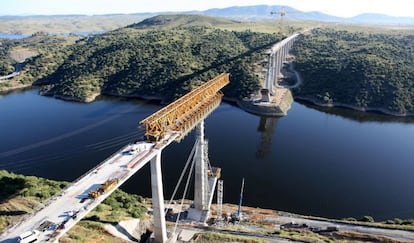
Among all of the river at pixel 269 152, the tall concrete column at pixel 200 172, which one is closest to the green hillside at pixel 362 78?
the river at pixel 269 152

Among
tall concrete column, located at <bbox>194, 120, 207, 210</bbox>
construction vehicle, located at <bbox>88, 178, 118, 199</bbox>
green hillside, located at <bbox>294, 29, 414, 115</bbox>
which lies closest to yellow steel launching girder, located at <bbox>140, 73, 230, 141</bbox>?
tall concrete column, located at <bbox>194, 120, 207, 210</bbox>

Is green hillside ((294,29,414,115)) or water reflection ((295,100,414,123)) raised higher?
green hillside ((294,29,414,115))

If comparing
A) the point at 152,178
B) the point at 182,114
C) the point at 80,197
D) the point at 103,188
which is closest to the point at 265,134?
the point at 182,114

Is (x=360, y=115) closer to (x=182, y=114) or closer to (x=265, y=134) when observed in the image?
(x=265, y=134)

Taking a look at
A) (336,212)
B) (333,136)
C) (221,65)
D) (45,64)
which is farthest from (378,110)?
(45,64)

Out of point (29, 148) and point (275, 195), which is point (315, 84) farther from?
point (29, 148)

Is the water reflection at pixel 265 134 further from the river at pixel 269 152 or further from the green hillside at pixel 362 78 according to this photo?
the green hillside at pixel 362 78

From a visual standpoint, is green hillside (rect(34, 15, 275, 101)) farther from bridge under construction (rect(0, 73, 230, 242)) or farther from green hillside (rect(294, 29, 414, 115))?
bridge under construction (rect(0, 73, 230, 242))
